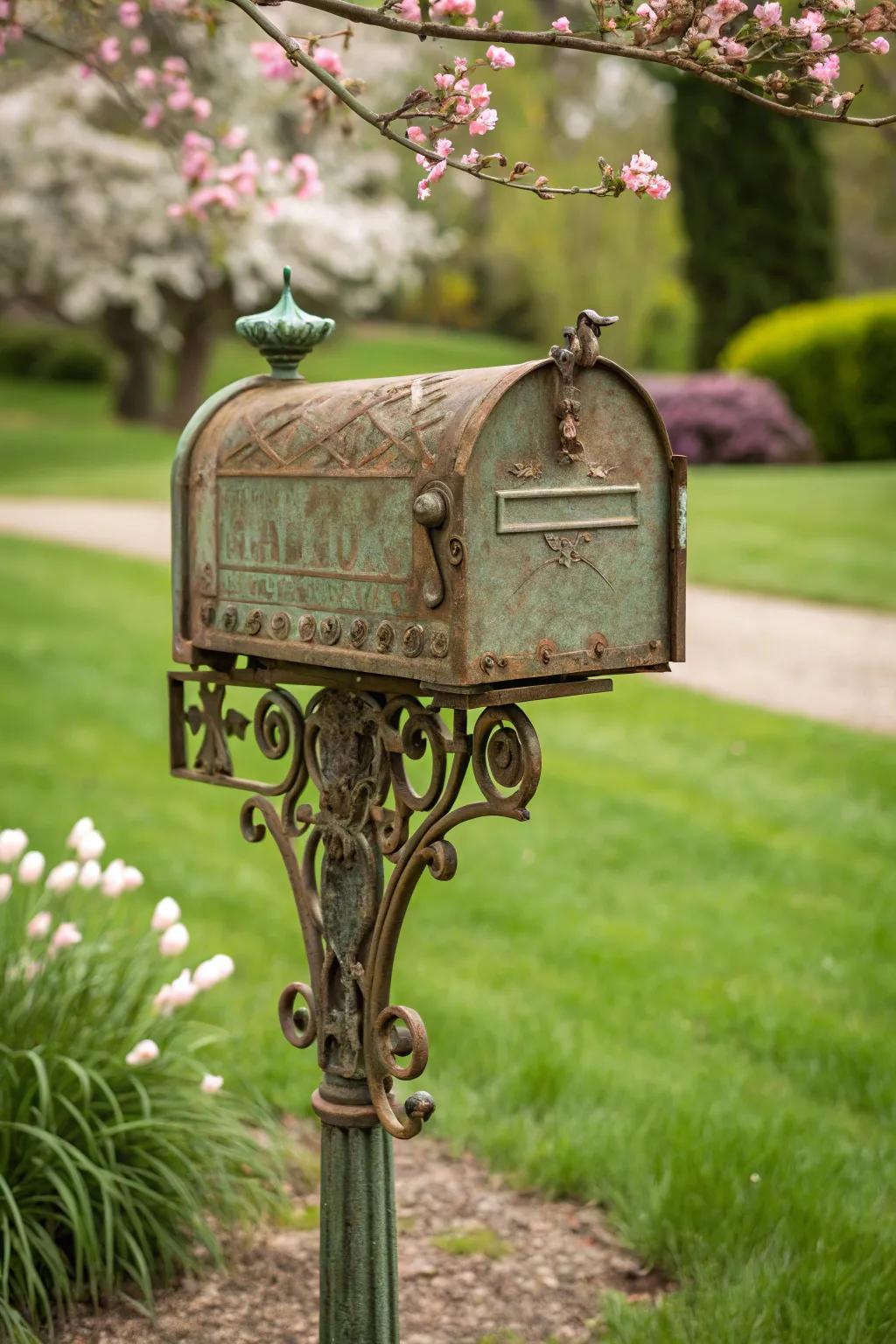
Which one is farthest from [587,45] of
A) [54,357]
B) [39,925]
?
[54,357]

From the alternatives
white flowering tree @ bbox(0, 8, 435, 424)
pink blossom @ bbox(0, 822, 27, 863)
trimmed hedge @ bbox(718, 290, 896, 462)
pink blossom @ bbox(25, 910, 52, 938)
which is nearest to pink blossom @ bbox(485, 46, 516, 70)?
pink blossom @ bbox(0, 822, 27, 863)

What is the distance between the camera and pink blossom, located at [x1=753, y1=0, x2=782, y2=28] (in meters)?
1.93

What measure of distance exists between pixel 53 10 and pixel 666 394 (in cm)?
1434

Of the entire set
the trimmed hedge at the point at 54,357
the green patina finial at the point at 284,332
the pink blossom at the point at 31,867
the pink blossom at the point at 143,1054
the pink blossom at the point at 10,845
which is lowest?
the pink blossom at the point at 143,1054

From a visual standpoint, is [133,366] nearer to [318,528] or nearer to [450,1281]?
[450,1281]

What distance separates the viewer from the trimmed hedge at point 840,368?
16.8 metres

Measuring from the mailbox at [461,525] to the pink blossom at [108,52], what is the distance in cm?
158

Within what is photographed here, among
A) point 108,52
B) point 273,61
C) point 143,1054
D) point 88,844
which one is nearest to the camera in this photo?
point 143,1054

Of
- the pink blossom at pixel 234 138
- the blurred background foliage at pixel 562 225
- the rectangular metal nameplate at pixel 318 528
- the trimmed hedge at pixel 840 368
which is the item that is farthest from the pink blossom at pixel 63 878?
the trimmed hedge at pixel 840 368

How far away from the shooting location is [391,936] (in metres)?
2.37

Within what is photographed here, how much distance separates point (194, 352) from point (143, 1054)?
2077cm

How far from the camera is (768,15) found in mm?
1952

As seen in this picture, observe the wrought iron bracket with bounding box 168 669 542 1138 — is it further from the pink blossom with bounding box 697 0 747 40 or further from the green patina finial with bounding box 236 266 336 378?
the pink blossom with bounding box 697 0 747 40

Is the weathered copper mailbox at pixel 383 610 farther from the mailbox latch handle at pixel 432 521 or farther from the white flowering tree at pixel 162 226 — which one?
the white flowering tree at pixel 162 226
